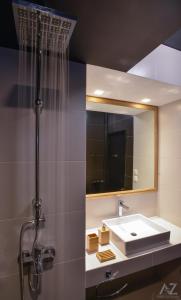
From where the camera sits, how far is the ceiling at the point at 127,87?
133 centimetres

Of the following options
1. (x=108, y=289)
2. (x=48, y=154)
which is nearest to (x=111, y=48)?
(x=48, y=154)

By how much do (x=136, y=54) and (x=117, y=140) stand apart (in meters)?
0.99

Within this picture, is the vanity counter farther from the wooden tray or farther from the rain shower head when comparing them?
the rain shower head

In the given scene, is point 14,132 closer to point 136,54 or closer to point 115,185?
point 136,54

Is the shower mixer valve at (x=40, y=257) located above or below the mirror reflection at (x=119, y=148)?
below

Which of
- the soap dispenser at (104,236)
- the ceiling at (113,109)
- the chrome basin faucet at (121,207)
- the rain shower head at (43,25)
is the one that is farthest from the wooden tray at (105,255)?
the rain shower head at (43,25)

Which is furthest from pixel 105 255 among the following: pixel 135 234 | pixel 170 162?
pixel 170 162

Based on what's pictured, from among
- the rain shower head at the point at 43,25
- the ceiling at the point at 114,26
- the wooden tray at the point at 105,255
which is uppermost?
the ceiling at the point at 114,26

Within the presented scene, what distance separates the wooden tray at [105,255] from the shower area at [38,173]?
0.72 ft

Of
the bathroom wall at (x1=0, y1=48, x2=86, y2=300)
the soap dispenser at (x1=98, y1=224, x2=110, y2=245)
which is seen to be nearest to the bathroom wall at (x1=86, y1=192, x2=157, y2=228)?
the soap dispenser at (x1=98, y1=224, x2=110, y2=245)

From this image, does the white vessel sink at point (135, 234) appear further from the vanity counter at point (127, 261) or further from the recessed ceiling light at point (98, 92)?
the recessed ceiling light at point (98, 92)

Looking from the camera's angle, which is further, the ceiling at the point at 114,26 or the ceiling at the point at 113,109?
the ceiling at the point at 113,109

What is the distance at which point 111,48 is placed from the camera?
103 centimetres

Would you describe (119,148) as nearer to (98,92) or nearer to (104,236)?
(98,92)
